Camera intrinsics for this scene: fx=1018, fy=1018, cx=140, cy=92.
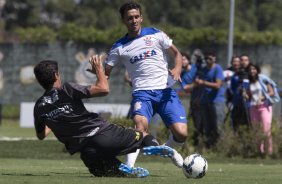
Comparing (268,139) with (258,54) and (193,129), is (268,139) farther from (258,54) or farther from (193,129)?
(258,54)

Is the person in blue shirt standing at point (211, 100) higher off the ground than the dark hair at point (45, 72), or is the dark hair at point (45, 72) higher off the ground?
the dark hair at point (45, 72)

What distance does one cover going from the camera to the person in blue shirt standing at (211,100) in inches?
835

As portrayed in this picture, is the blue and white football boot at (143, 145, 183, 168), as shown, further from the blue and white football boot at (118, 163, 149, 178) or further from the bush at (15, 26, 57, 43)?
the bush at (15, 26, 57, 43)

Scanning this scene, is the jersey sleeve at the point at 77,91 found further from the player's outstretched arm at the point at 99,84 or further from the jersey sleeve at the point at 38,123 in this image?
the jersey sleeve at the point at 38,123

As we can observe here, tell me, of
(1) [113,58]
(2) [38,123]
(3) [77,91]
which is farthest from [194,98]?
(3) [77,91]

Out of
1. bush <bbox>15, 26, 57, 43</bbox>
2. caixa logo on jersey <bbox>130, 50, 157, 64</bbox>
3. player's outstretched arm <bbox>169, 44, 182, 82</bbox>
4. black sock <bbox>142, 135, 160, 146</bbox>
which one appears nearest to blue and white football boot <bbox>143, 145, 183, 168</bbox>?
black sock <bbox>142, 135, 160, 146</bbox>

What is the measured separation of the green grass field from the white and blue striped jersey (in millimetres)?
1312

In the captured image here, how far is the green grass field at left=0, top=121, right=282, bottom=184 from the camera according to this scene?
12.5 metres

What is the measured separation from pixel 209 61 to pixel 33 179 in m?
9.57

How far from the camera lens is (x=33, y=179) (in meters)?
12.5

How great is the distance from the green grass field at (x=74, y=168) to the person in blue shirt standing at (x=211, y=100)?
0.75 metres

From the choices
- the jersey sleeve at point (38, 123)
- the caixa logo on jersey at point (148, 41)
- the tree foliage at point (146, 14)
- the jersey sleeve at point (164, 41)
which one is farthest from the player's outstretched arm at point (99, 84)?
the tree foliage at point (146, 14)

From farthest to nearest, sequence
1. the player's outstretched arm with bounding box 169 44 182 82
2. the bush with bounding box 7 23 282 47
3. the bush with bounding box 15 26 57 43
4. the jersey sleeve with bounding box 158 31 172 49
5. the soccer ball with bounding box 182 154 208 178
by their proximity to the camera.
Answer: the bush with bounding box 15 26 57 43 < the bush with bounding box 7 23 282 47 < the jersey sleeve with bounding box 158 31 172 49 < the player's outstretched arm with bounding box 169 44 182 82 < the soccer ball with bounding box 182 154 208 178

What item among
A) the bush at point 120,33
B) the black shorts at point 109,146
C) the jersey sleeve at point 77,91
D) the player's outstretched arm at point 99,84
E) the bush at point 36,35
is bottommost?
the bush at point 36,35
